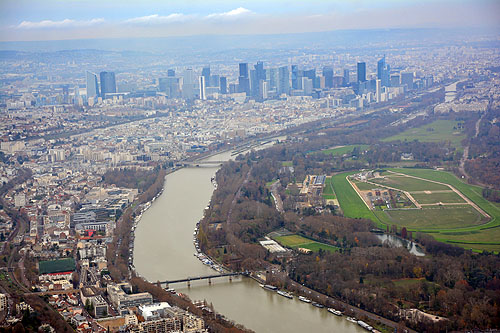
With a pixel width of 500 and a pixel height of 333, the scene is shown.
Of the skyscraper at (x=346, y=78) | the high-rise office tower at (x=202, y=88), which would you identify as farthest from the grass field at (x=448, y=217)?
the skyscraper at (x=346, y=78)

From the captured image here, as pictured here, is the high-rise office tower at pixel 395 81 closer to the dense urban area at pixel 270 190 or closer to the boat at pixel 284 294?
the dense urban area at pixel 270 190

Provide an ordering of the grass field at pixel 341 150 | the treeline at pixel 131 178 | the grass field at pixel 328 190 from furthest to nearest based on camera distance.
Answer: the grass field at pixel 341 150 → the treeline at pixel 131 178 → the grass field at pixel 328 190

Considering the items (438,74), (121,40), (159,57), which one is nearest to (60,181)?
(438,74)

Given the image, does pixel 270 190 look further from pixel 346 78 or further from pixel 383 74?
pixel 346 78

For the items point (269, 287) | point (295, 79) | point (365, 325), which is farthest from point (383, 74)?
point (365, 325)

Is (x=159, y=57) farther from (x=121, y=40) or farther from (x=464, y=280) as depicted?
(x=464, y=280)

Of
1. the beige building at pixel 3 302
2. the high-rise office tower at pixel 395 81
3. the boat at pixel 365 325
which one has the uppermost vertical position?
the high-rise office tower at pixel 395 81

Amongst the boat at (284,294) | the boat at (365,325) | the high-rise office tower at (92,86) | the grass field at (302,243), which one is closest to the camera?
the boat at (365,325)

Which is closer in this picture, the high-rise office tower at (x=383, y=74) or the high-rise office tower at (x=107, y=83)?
the high-rise office tower at (x=107, y=83)

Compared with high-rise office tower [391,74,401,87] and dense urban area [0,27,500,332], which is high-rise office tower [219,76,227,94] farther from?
high-rise office tower [391,74,401,87]
